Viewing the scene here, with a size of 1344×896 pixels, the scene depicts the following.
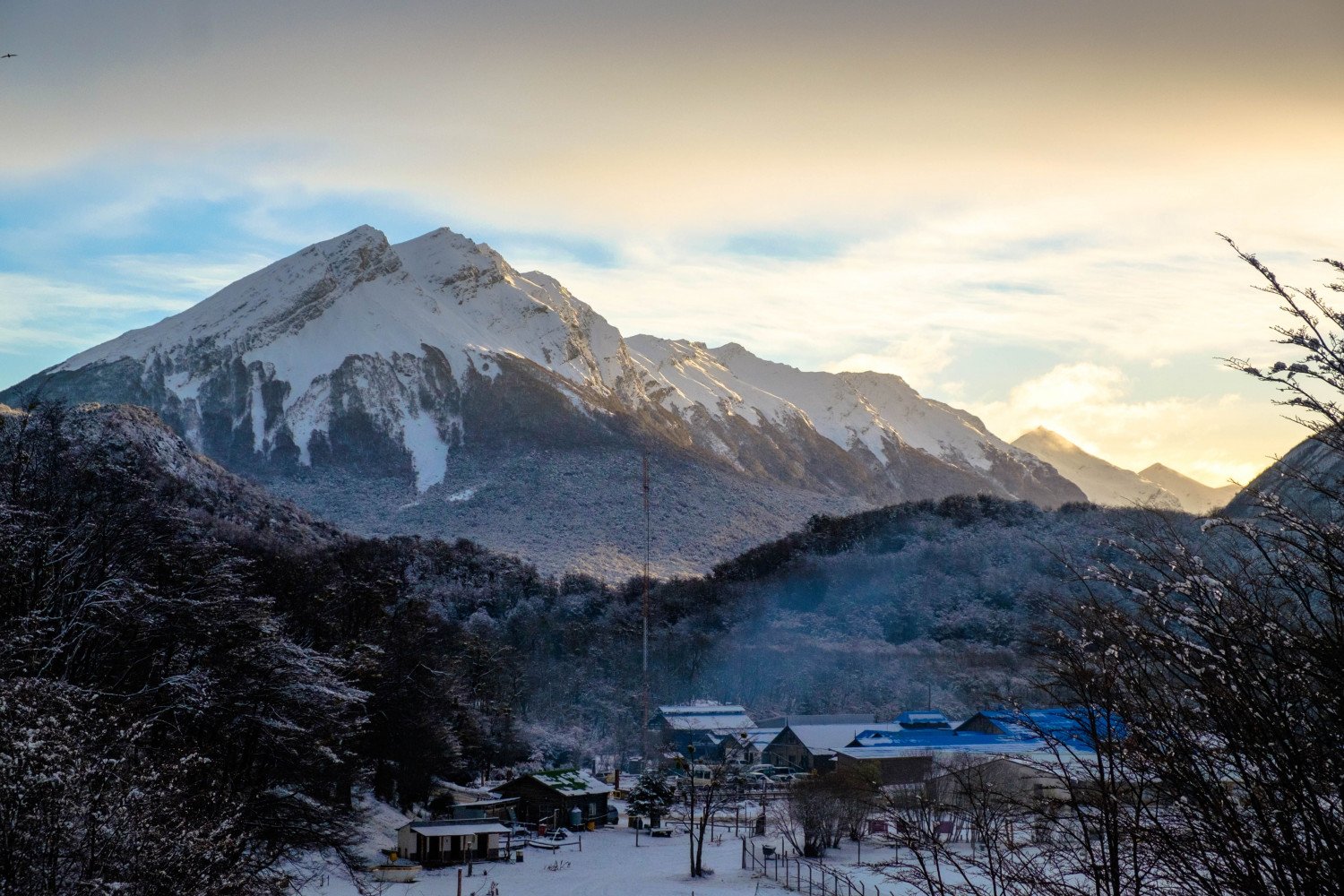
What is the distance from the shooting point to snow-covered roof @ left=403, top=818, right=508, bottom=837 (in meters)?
36.9

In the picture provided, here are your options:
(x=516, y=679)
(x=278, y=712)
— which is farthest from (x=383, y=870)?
(x=516, y=679)

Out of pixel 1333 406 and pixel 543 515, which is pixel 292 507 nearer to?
pixel 543 515

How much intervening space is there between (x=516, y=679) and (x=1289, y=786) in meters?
67.1

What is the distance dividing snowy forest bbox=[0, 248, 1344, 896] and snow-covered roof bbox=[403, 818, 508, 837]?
2.53 m

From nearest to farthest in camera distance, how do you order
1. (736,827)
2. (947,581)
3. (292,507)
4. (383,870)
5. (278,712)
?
(278,712), (383,870), (736,827), (947,581), (292,507)

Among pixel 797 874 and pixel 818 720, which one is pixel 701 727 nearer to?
pixel 818 720

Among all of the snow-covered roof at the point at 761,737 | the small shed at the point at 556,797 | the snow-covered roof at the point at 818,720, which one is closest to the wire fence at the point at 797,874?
the small shed at the point at 556,797

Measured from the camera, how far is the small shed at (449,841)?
120 ft

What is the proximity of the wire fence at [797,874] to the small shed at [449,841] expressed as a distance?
8229 mm

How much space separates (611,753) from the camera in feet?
215

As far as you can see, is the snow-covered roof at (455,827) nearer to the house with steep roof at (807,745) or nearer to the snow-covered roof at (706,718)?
the house with steep roof at (807,745)

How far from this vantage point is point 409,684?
4141 cm

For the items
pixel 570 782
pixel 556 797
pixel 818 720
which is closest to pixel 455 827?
pixel 556 797

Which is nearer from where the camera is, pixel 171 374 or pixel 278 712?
pixel 278 712
